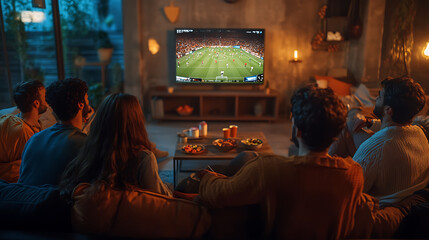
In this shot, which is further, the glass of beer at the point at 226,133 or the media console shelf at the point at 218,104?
the media console shelf at the point at 218,104

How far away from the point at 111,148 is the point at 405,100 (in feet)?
5.00

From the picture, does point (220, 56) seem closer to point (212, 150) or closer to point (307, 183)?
point (212, 150)

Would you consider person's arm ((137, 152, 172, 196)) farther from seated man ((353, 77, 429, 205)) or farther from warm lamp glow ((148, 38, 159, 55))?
warm lamp glow ((148, 38, 159, 55))

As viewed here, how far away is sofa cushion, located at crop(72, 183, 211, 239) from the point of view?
1.36 metres

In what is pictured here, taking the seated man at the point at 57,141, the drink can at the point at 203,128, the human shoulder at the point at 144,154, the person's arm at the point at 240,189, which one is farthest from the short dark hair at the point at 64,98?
the drink can at the point at 203,128

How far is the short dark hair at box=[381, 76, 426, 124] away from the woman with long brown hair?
4.43 feet

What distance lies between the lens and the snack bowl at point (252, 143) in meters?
3.27

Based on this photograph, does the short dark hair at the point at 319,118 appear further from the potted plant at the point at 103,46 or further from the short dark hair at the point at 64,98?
the potted plant at the point at 103,46

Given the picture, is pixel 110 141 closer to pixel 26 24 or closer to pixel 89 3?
pixel 26 24

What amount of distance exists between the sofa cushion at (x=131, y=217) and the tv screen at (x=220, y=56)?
4571mm

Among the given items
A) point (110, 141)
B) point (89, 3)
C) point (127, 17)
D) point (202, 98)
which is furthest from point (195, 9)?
point (110, 141)

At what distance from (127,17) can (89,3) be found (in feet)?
4.17

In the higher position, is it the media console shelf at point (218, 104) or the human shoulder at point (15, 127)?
the human shoulder at point (15, 127)

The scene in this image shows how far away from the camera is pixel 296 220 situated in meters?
1.30
